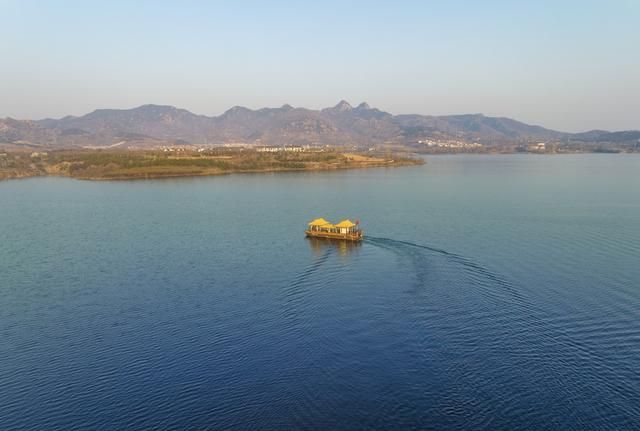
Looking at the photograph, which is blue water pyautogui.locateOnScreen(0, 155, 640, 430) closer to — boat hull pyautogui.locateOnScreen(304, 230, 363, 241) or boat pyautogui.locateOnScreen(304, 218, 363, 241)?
boat hull pyautogui.locateOnScreen(304, 230, 363, 241)

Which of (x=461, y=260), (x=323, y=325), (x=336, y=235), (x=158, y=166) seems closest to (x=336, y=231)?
(x=336, y=235)

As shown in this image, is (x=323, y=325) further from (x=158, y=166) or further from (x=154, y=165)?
(x=154, y=165)

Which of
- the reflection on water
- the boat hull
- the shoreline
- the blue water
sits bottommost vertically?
the blue water

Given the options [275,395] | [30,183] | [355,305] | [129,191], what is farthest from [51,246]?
[30,183]

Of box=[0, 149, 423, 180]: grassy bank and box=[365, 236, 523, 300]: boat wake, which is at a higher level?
box=[0, 149, 423, 180]: grassy bank

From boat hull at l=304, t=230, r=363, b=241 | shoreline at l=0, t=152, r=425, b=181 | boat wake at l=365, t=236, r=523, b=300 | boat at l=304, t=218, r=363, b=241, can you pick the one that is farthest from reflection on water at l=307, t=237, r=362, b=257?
shoreline at l=0, t=152, r=425, b=181

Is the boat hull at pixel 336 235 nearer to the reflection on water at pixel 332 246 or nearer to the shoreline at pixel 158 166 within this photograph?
the reflection on water at pixel 332 246

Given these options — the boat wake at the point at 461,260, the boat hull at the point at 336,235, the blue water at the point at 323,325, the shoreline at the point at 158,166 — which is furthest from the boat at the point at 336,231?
the shoreline at the point at 158,166

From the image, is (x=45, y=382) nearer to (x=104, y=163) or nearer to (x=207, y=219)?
(x=207, y=219)
